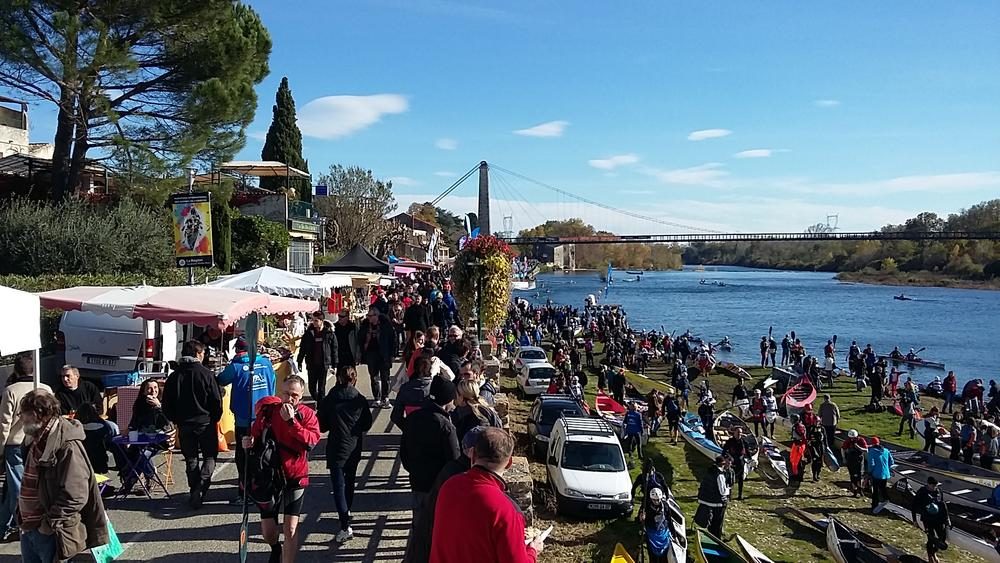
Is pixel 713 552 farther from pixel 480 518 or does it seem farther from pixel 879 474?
pixel 879 474

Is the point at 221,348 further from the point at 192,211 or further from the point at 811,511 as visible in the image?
the point at 811,511

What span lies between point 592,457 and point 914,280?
144590 millimetres

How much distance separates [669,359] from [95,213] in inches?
1159

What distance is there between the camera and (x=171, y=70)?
62.1 ft

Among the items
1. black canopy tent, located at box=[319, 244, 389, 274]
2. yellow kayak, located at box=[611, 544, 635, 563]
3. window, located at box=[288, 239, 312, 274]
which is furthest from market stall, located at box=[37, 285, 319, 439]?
window, located at box=[288, 239, 312, 274]

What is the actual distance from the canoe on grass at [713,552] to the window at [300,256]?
85.1 feet

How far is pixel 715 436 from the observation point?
1900 centimetres

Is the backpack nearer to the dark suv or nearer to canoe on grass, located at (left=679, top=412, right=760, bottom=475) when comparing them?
the dark suv

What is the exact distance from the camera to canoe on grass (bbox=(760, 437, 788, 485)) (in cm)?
1619

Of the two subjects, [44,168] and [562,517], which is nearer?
[562,517]

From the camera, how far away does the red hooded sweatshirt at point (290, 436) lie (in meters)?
5.59

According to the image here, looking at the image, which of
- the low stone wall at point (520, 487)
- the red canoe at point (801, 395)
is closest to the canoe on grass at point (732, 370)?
the red canoe at point (801, 395)

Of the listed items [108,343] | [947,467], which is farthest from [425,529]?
[947,467]

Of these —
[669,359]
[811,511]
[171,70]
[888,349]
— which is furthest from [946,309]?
[171,70]
